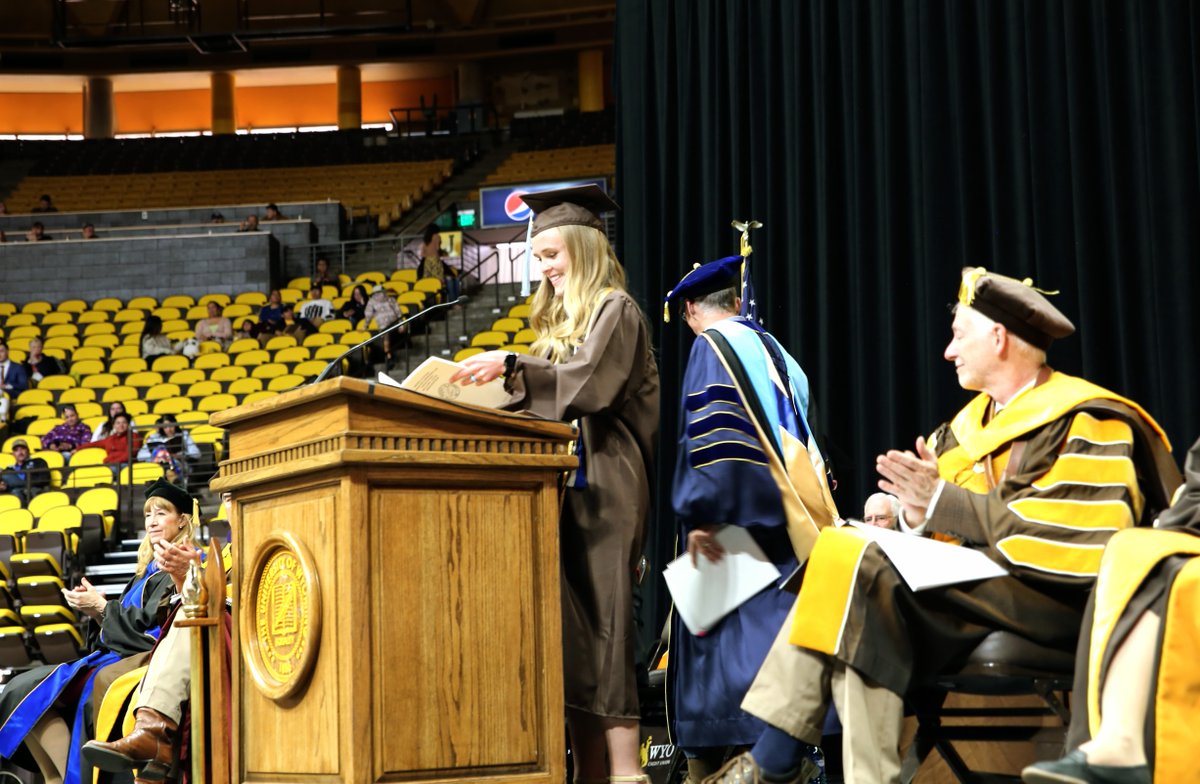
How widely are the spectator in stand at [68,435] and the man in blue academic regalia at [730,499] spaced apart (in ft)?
30.1

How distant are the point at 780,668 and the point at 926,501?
17.0 inches

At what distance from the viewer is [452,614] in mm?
2486

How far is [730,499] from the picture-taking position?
2.90 metres

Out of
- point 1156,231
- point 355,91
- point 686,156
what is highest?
point 355,91

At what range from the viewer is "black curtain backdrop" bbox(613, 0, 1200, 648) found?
454 cm

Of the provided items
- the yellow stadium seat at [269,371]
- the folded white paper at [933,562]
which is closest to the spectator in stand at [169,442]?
the yellow stadium seat at [269,371]

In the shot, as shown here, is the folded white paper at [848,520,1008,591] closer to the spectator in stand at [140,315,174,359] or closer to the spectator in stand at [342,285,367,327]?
the spectator in stand at [342,285,367,327]

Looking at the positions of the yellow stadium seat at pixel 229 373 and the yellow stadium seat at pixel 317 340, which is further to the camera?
the yellow stadium seat at pixel 317 340

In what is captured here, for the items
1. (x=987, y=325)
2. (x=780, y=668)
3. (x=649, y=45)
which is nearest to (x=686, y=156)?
(x=649, y=45)

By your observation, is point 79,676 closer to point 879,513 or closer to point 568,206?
point 568,206

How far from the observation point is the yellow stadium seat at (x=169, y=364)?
517 inches

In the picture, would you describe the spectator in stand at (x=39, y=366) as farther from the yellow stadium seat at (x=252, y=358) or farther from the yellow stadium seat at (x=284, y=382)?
the yellow stadium seat at (x=284, y=382)

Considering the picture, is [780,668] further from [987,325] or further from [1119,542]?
[987,325]

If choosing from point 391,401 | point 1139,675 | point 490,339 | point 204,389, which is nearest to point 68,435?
point 204,389
